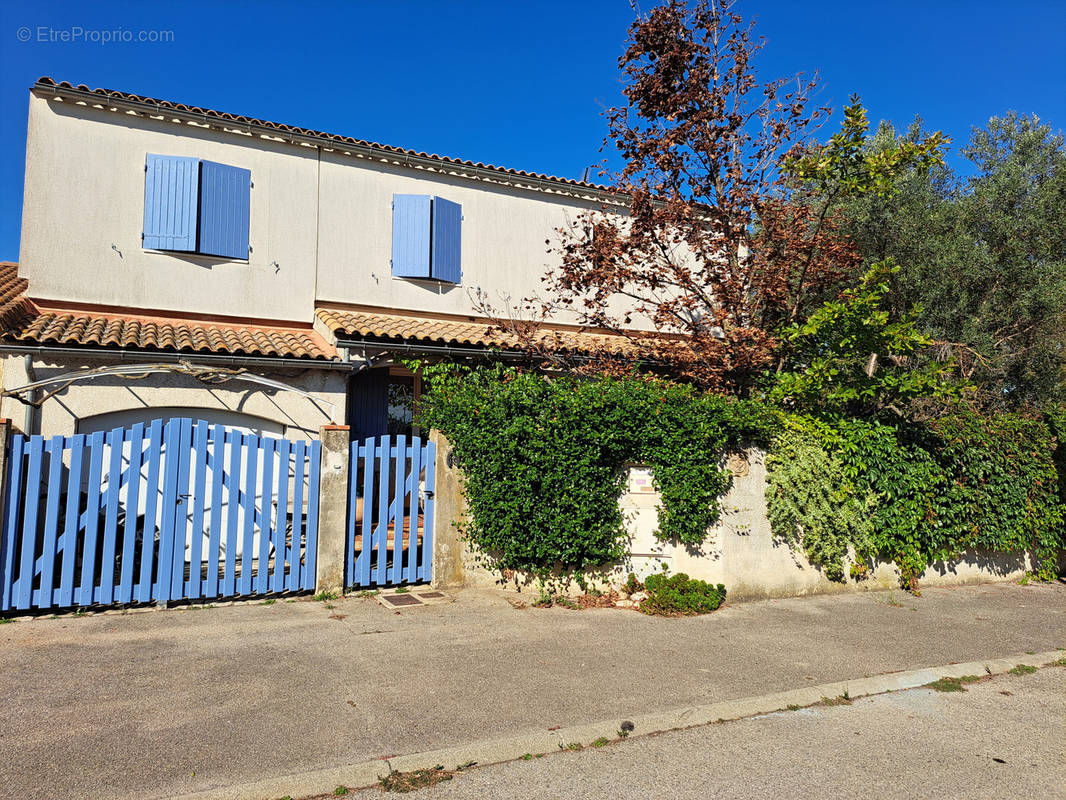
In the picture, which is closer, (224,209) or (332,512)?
(332,512)

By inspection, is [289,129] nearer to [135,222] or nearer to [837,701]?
[135,222]

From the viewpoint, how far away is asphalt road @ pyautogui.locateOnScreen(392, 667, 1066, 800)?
12.1 feet

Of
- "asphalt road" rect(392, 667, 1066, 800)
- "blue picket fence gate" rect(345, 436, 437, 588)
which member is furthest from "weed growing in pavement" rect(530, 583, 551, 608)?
"asphalt road" rect(392, 667, 1066, 800)

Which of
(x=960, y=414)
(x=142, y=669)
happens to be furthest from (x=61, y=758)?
(x=960, y=414)

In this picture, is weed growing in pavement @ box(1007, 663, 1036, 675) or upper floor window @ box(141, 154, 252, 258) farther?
upper floor window @ box(141, 154, 252, 258)

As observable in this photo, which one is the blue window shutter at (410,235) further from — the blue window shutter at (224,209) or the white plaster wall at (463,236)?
the blue window shutter at (224,209)

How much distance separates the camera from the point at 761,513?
798 centimetres

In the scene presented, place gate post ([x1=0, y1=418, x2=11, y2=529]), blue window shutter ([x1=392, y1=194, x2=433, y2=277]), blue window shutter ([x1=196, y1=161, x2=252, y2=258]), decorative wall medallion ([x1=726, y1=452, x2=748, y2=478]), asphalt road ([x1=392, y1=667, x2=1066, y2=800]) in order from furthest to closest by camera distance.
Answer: blue window shutter ([x1=392, y1=194, x2=433, y2=277])
blue window shutter ([x1=196, y1=161, x2=252, y2=258])
decorative wall medallion ([x1=726, y1=452, x2=748, y2=478])
gate post ([x1=0, y1=418, x2=11, y2=529])
asphalt road ([x1=392, y1=667, x2=1066, y2=800])

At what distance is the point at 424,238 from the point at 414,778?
9.64 meters

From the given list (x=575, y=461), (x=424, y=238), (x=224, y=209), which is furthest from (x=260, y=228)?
(x=575, y=461)

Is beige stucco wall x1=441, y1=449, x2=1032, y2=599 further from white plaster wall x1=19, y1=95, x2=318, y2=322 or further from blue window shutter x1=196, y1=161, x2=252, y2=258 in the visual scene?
blue window shutter x1=196, y1=161, x2=252, y2=258

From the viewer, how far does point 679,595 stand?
7.32m

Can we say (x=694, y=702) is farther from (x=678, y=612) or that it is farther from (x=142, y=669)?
(x=142, y=669)

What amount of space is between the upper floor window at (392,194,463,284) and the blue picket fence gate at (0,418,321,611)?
5.39 metres
